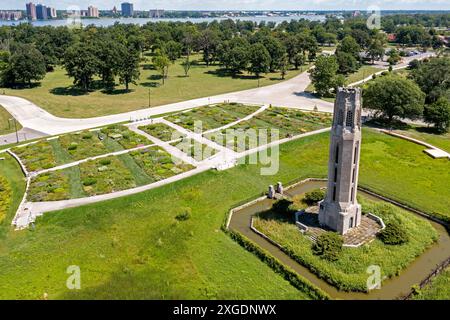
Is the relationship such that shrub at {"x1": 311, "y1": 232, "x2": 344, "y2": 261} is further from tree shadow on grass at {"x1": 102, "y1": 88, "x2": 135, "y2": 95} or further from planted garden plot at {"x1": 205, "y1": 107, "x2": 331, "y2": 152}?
tree shadow on grass at {"x1": 102, "y1": 88, "x2": 135, "y2": 95}

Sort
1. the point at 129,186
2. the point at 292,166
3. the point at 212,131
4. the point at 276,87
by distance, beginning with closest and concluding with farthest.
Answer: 1. the point at 129,186
2. the point at 292,166
3. the point at 212,131
4. the point at 276,87

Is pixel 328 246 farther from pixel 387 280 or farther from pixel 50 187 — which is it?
pixel 50 187

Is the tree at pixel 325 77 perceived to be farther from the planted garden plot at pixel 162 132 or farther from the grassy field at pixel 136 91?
the planted garden plot at pixel 162 132

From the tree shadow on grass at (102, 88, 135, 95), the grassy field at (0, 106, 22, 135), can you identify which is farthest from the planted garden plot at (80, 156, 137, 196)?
the tree shadow on grass at (102, 88, 135, 95)

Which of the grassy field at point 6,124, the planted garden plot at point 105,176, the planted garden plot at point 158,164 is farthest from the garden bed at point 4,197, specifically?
the grassy field at point 6,124

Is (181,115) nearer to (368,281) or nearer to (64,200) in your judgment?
(64,200)

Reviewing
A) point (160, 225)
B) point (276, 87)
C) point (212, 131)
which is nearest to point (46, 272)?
point (160, 225)

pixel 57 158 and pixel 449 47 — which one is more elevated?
pixel 449 47

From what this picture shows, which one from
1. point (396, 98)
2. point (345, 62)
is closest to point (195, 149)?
point (396, 98)
